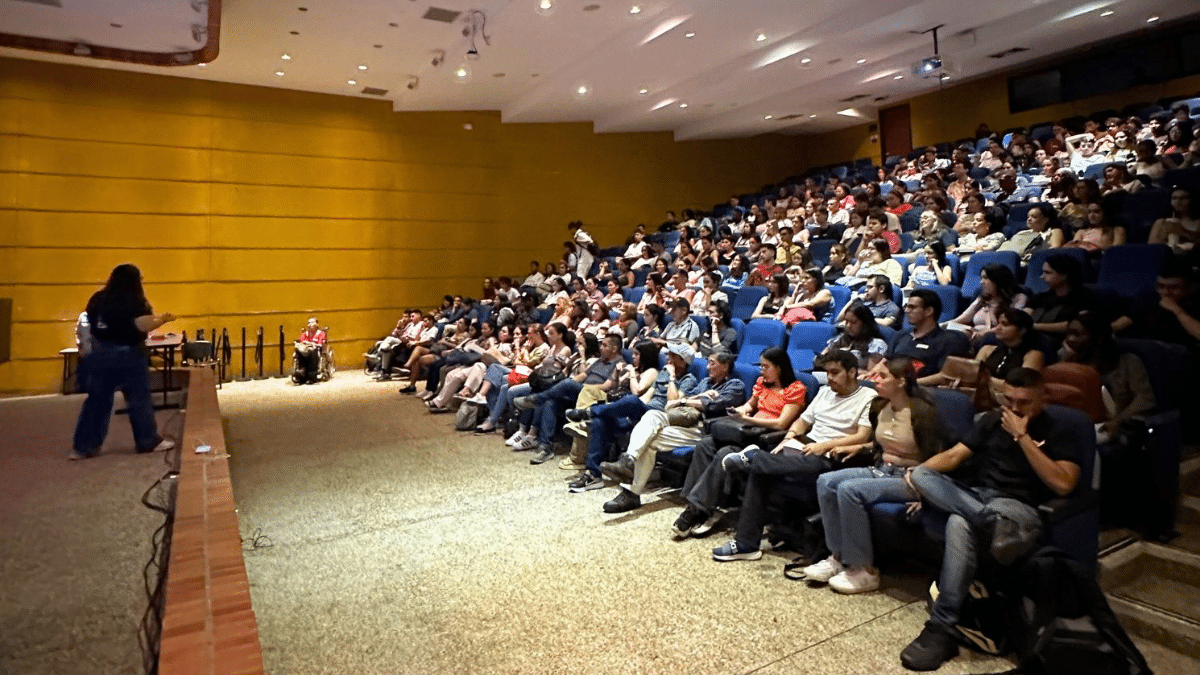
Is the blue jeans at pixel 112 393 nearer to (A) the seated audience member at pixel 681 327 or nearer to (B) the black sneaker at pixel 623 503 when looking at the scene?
(B) the black sneaker at pixel 623 503

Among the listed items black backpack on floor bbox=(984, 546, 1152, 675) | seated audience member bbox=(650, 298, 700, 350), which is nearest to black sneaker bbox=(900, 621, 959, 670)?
black backpack on floor bbox=(984, 546, 1152, 675)

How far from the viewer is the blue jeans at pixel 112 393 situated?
420cm

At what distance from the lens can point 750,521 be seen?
2998 millimetres

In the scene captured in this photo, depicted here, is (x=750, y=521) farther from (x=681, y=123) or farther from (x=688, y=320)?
(x=681, y=123)

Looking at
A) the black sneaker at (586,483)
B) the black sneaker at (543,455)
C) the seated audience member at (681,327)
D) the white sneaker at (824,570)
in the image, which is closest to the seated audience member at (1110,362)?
the white sneaker at (824,570)

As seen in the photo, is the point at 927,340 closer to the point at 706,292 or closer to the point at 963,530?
the point at 963,530

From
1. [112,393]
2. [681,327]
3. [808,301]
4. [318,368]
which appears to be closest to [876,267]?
[808,301]

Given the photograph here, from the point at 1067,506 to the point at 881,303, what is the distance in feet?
8.36

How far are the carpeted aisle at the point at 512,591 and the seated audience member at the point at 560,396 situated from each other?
449 mm

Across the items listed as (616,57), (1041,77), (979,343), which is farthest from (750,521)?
(1041,77)

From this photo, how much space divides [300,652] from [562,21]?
21.4 feet

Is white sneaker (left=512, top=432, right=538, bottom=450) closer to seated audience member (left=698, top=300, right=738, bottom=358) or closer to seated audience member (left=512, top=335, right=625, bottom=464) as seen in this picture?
seated audience member (left=512, top=335, right=625, bottom=464)

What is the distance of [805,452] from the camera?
9.89 ft

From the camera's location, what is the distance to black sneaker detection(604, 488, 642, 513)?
144 inches
